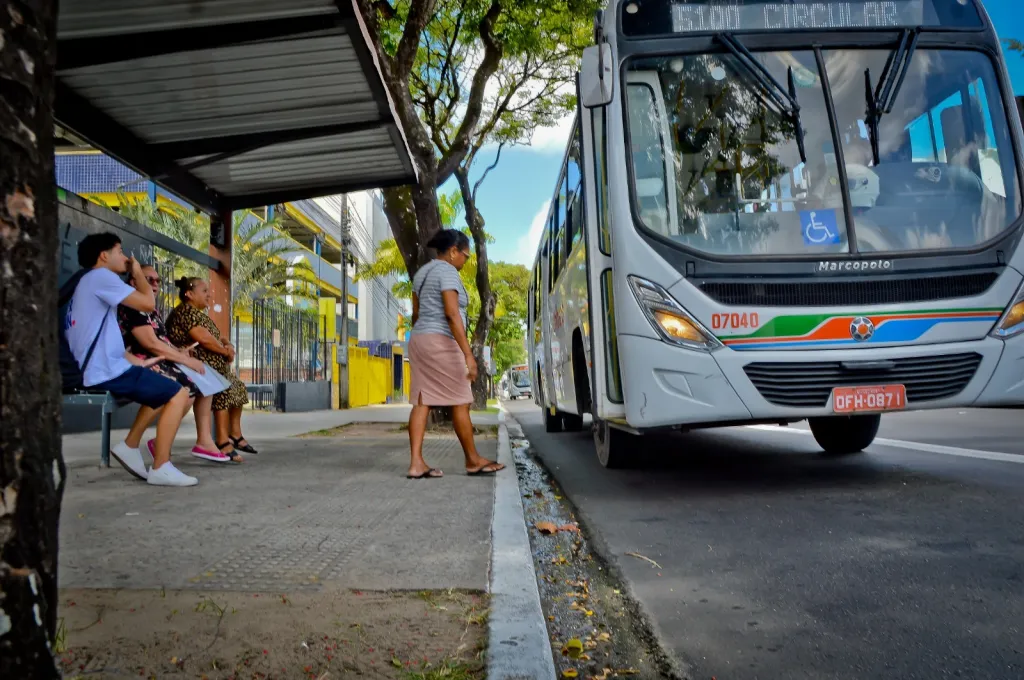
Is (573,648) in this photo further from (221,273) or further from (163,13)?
(221,273)

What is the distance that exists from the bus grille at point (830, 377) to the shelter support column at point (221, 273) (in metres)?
6.07

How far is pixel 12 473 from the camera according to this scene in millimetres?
1638

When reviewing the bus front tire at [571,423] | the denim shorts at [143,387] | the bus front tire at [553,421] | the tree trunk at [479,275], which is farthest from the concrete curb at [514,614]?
the tree trunk at [479,275]

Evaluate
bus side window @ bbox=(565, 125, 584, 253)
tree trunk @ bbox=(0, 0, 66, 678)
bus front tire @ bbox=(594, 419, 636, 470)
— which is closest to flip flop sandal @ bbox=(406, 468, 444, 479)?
bus front tire @ bbox=(594, 419, 636, 470)

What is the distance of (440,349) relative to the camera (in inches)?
245

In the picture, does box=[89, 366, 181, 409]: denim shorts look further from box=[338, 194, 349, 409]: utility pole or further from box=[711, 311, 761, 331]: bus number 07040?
box=[338, 194, 349, 409]: utility pole

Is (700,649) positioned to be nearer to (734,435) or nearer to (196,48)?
(196,48)

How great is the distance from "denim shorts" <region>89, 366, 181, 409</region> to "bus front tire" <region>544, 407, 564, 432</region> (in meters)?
7.71

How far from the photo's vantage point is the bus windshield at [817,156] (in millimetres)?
5285

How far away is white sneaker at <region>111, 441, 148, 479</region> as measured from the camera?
5871 millimetres

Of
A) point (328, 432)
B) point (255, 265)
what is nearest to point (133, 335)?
point (328, 432)

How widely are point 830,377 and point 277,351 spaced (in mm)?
14780

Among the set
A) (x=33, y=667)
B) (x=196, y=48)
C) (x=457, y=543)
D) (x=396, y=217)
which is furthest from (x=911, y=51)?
(x=396, y=217)

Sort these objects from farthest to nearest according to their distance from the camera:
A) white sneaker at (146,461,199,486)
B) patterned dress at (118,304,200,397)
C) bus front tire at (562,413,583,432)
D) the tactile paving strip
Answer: bus front tire at (562,413,583,432) → patterned dress at (118,304,200,397) → white sneaker at (146,461,199,486) → the tactile paving strip
